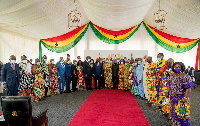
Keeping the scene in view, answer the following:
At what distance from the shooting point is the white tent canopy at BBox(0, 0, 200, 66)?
18.4 ft

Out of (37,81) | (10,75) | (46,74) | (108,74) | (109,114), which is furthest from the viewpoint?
(108,74)

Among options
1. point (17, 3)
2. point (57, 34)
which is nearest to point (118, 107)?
point (17, 3)

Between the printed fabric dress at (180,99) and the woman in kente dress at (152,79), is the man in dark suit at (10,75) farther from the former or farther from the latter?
the printed fabric dress at (180,99)

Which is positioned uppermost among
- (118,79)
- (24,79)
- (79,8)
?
(79,8)

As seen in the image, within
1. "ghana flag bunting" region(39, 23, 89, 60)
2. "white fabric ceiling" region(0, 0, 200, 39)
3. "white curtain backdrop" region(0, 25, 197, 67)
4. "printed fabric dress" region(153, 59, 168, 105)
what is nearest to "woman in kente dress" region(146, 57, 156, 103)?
"printed fabric dress" region(153, 59, 168, 105)

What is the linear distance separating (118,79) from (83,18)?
4250 mm

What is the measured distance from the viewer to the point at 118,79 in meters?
8.03

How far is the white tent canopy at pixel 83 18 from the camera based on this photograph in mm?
5594

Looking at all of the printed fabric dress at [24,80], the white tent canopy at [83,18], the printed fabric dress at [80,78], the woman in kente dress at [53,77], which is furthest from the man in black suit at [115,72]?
the printed fabric dress at [24,80]

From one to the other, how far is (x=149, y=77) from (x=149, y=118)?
128 centimetres

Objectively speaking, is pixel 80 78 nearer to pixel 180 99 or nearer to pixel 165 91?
pixel 165 91

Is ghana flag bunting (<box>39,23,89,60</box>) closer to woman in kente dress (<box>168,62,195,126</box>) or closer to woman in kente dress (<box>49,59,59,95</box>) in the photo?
woman in kente dress (<box>49,59,59,95</box>)

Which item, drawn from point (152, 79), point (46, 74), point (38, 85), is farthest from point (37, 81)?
point (152, 79)

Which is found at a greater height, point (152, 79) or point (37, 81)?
point (152, 79)
